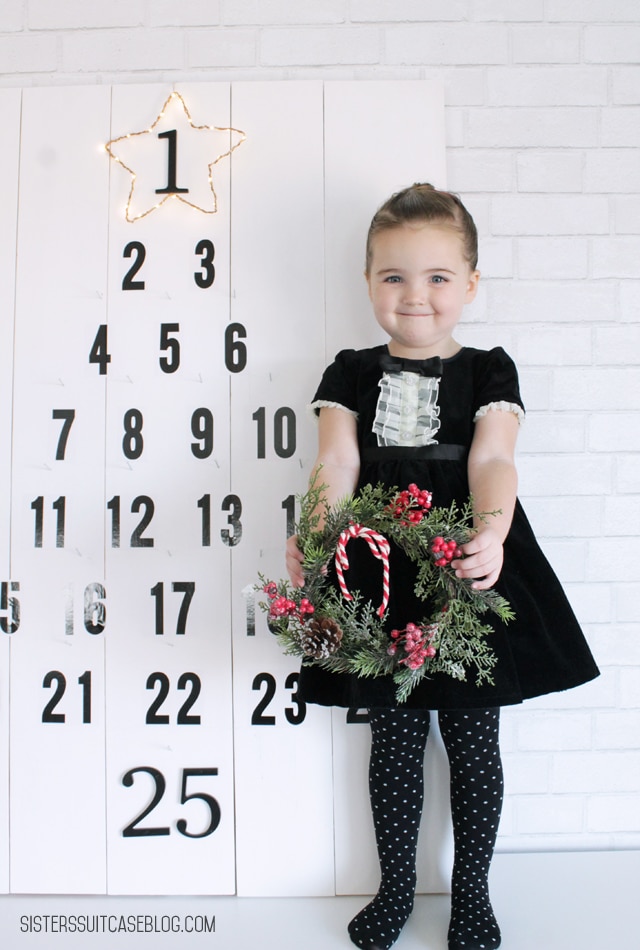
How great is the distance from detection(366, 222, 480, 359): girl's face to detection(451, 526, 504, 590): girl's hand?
353 mm

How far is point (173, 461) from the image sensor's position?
4.23ft

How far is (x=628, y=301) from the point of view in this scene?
4.32 feet

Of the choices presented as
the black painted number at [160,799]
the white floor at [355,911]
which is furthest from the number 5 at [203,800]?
the white floor at [355,911]

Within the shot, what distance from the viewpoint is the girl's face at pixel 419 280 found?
1051mm

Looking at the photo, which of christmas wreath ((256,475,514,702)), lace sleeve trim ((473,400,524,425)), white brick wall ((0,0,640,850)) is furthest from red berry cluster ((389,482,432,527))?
white brick wall ((0,0,640,850))

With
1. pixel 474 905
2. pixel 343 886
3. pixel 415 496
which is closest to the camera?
pixel 415 496

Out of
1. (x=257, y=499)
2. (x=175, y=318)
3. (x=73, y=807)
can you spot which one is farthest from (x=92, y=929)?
(x=175, y=318)

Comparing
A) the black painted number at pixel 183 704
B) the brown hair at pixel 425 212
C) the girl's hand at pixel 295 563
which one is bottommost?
the black painted number at pixel 183 704

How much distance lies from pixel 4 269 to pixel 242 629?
812 mm

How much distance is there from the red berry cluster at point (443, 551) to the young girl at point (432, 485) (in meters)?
0.10

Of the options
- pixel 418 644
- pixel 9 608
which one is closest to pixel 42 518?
pixel 9 608

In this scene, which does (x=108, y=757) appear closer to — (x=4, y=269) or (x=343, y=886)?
(x=343, y=886)

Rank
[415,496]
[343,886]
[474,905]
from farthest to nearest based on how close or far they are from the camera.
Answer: [343,886] → [474,905] → [415,496]

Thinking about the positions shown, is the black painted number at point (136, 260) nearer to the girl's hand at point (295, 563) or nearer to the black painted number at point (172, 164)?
the black painted number at point (172, 164)
